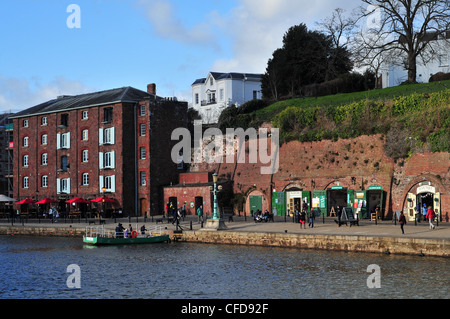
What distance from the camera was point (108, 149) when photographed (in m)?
65.1

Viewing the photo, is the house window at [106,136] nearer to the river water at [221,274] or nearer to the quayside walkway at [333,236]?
the quayside walkway at [333,236]

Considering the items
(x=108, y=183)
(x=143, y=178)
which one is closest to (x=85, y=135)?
(x=108, y=183)

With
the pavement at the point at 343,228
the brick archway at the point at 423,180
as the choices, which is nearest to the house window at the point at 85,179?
the pavement at the point at 343,228

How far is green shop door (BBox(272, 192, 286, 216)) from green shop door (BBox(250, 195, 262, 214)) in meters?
1.64

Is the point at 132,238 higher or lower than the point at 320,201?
lower

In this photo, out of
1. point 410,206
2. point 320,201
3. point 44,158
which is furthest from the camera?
point 44,158

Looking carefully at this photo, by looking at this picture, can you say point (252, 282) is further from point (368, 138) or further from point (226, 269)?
point (368, 138)

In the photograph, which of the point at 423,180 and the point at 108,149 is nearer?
the point at 423,180

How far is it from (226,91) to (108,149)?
30.5 meters

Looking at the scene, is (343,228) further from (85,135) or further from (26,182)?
(26,182)

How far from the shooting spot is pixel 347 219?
40375 millimetres

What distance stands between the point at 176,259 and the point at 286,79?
40.4 metres

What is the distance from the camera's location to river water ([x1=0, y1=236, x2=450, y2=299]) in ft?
83.2
